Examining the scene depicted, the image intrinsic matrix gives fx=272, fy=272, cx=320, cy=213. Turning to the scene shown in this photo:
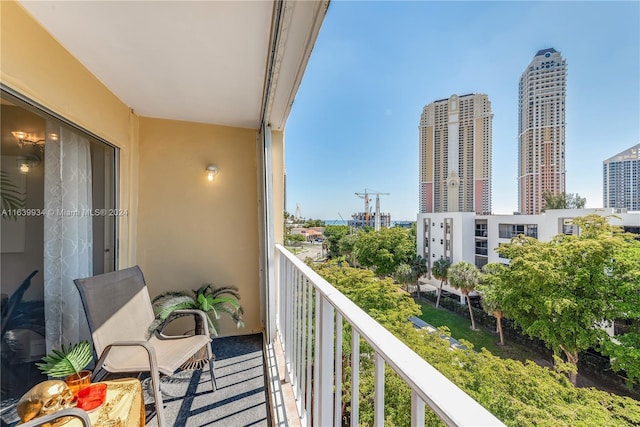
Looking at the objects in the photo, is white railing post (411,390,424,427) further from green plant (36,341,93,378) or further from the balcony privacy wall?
the balcony privacy wall

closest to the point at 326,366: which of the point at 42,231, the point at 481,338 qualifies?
the point at 481,338

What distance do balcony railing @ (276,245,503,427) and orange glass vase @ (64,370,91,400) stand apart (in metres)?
1.04

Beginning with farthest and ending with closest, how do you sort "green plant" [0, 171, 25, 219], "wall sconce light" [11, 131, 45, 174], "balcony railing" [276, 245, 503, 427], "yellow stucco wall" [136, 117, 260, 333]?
"yellow stucco wall" [136, 117, 260, 333], "wall sconce light" [11, 131, 45, 174], "green plant" [0, 171, 25, 219], "balcony railing" [276, 245, 503, 427]

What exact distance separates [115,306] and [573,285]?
3118mm

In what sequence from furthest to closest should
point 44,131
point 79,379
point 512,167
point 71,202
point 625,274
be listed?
point 512,167 < point 71,202 < point 44,131 < point 625,274 < point 79,379

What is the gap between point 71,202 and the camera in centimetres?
202

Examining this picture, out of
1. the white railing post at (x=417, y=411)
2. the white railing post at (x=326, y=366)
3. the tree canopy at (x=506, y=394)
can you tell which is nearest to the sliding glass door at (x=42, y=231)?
the white railing post at (x=326, y=366)

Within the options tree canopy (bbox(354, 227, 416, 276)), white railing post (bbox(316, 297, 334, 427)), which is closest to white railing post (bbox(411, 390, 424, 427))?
white railing post (bbox(316, 297, 334, 427))

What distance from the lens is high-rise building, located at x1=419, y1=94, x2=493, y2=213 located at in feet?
8.32

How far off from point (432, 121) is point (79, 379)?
11.0 feet

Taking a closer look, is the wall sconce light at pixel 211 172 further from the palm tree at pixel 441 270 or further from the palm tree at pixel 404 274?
the palm tree at pixel 441 270

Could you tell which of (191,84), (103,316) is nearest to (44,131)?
(191,84)

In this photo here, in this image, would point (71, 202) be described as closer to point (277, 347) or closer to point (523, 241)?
point (277, 347)

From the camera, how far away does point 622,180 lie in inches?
61.2
